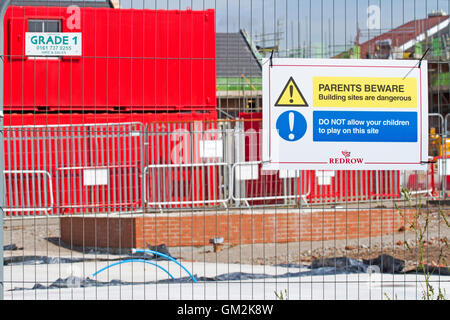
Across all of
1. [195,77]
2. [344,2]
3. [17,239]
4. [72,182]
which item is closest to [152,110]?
[195,77]

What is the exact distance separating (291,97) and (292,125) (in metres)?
0.26

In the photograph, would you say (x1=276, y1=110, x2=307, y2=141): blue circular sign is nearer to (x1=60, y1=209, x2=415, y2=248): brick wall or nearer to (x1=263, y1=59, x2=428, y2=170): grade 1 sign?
(x1=263, y1=59, x2=428, y2=170): grade 1 sign

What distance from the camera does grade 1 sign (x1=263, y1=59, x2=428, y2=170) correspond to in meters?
6.82

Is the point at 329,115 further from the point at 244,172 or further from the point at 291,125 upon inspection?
the point at 244,172

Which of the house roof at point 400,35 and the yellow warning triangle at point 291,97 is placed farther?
the house roof at point 400,35

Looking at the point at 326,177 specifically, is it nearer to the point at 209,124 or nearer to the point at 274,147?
the point at 209,124

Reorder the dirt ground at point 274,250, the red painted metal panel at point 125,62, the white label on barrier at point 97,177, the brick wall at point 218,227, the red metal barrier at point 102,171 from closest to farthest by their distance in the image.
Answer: the dirt ground at point 274,250 < the brick wall at point 218,227 < the white label on barrier at point 97,177 < the red metal barrier at point 102,171 < the red painted metal panel at point 125,62

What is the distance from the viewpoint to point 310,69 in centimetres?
686

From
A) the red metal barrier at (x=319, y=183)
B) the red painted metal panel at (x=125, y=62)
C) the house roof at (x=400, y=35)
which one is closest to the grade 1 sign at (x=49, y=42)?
the red painted metal panel at (x=125, y=62)

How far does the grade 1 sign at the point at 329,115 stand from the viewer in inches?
268

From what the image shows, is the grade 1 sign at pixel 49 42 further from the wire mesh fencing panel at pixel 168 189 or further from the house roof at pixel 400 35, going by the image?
the house roof at pixel 400 35

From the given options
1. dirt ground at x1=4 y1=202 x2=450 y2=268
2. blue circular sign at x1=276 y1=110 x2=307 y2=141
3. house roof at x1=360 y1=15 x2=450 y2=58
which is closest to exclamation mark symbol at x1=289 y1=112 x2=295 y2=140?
blue circular sign at x1=276 y1=110 x2=307 y2=141

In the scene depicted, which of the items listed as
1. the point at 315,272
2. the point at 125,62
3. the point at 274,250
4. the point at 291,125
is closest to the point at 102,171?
the point at 125,62

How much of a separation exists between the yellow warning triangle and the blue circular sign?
83 mm
